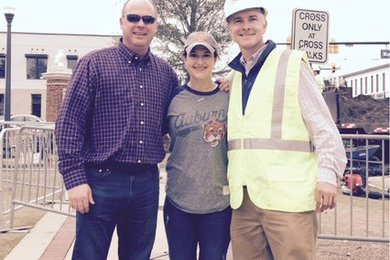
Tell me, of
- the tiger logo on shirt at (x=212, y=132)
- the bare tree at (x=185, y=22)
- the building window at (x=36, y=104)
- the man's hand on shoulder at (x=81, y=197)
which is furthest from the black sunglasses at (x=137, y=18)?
the building window at (x=36, y=104)

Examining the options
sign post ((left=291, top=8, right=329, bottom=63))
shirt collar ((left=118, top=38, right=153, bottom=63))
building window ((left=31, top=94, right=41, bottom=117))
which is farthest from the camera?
building window ((left=31, top=94, right=41, bottom=117))

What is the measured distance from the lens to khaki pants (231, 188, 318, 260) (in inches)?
106

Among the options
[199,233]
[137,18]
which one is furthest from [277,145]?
[137,18]

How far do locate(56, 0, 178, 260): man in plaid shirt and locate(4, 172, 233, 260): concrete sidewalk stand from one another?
220 cm

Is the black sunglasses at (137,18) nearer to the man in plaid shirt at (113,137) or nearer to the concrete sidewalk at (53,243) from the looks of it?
the man in plaid shirt at (113,137)

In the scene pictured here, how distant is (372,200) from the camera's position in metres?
9.47

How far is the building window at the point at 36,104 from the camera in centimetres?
4516

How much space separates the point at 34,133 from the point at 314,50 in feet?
12.9

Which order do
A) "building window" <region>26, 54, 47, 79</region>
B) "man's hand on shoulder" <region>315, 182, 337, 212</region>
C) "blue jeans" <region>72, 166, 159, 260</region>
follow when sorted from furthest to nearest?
"building window" <region>26, 54, 47, 79</region>
"blue jeans" <region>72, 166, 159, 260</region>
"man's hand on shoulder" <region>315, 182, 337, 212</region>

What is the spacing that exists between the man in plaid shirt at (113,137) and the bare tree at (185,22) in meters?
19.7

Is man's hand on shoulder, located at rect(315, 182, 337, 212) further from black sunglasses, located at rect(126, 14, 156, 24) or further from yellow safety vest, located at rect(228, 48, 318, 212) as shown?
black sunglasses, located at rect(126, 14, 156, 24)

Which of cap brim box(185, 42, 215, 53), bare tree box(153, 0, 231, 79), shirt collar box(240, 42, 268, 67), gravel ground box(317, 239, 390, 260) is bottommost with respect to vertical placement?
gravel ground box(317, 239, 390, 260)

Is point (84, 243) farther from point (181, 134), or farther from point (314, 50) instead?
point (314, 50)

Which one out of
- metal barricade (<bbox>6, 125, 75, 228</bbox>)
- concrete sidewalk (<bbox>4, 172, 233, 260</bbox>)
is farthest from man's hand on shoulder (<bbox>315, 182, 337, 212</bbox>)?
metal barricade (<bbox>6, 125, 75, 228</bbox>)
